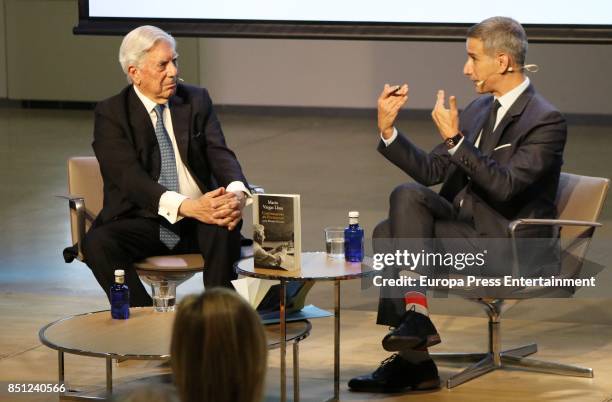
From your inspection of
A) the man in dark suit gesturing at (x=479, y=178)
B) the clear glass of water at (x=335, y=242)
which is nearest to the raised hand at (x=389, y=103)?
the man in dark suit gesturing at (x=479, y=178)

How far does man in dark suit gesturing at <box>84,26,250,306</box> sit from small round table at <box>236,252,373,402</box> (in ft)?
1.23

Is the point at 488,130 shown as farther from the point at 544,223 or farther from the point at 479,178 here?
the point at 544,223

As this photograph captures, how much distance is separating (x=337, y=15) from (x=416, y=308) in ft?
8.57

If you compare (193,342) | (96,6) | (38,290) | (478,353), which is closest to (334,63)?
(96,6)

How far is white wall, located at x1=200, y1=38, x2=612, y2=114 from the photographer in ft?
38.8

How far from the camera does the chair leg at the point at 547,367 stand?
4.43 meters

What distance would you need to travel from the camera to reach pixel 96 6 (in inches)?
262

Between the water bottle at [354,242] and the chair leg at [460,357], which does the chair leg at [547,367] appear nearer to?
the chair leg at [460,357]

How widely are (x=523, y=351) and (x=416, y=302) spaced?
67cm

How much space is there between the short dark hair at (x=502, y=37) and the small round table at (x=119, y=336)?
1.21 m

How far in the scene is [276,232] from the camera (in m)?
4.04

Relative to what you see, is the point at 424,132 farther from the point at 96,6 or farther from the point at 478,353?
the point at 478,353

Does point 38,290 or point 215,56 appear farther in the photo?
point 215,56

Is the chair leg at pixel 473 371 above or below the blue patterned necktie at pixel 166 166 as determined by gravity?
below
